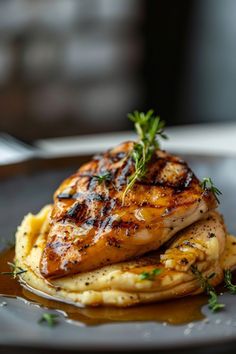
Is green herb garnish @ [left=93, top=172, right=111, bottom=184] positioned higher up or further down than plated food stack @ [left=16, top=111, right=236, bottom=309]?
higher up

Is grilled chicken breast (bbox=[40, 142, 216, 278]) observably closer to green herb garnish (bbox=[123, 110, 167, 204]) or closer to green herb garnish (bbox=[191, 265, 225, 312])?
green herb garnish (bbox=[123, 110, 167, 204])

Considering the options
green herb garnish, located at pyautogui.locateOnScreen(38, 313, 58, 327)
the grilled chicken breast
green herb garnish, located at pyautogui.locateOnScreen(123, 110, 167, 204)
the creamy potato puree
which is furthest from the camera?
green herb garnish, located at pyautogui.locateOnScreen(123, 110, 167, 204)

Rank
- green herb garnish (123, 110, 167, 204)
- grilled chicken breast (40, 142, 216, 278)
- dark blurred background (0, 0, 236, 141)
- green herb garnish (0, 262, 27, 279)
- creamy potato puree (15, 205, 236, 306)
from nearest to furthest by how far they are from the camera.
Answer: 1. creamy potato puree (15, 205, 236, 306)
2. grilled chicken breast (40, 142, 216, 278)
3. green herb garnish (0, 262, 27, 279)
4. green herb garnish (123, 110, 167, 204)
5. dark blurred background (0, 0, 236, 141)

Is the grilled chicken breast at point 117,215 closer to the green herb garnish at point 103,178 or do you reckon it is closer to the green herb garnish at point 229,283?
the green herb garnish at point 103,178

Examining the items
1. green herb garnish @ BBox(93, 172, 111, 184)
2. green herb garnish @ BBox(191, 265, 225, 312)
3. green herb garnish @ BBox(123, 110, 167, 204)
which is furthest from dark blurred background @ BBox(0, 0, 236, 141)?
green herb garnish @ BBox(191, 265, 225, 312)

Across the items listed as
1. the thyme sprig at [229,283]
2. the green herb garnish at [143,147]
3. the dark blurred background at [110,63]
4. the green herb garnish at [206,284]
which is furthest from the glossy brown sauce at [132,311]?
the dark blurred background at [110,63]

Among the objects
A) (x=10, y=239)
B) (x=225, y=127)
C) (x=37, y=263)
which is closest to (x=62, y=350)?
(x=37, y=263)

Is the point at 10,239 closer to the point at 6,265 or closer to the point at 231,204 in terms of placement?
the point at 6,265
